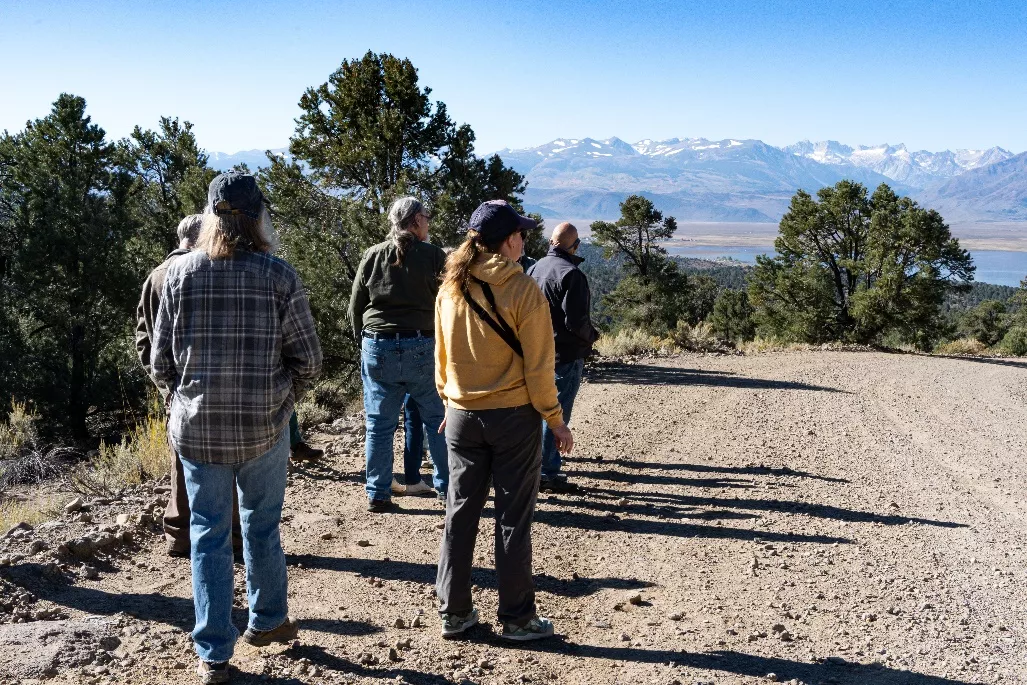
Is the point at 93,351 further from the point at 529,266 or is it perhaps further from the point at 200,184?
the point at 529,266

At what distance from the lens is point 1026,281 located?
42.6 meters

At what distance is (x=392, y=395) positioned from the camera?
527 centimetres

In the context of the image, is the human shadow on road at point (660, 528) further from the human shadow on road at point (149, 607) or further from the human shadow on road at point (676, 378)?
the human shadow on road at point (676, 378)

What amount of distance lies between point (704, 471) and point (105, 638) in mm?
4912

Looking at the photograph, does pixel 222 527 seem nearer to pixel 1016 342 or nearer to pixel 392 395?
pixel 392 395

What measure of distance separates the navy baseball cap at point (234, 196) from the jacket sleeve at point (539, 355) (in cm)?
120

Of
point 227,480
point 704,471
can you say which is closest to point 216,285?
point 227,480

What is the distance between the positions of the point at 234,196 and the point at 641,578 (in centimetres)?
302

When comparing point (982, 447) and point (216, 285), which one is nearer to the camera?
point (216, 285)

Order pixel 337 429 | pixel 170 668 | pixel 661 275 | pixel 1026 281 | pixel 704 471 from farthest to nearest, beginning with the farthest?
pixel 1026 281
pixel 661 275
pixel 337 429
pixel 704 471
pixel 170 668

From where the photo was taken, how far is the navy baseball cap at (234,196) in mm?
2957

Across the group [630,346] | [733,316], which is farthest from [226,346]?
[733,316]

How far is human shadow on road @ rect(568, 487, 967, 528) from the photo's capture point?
18.0ft

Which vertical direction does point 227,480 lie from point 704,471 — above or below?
above
